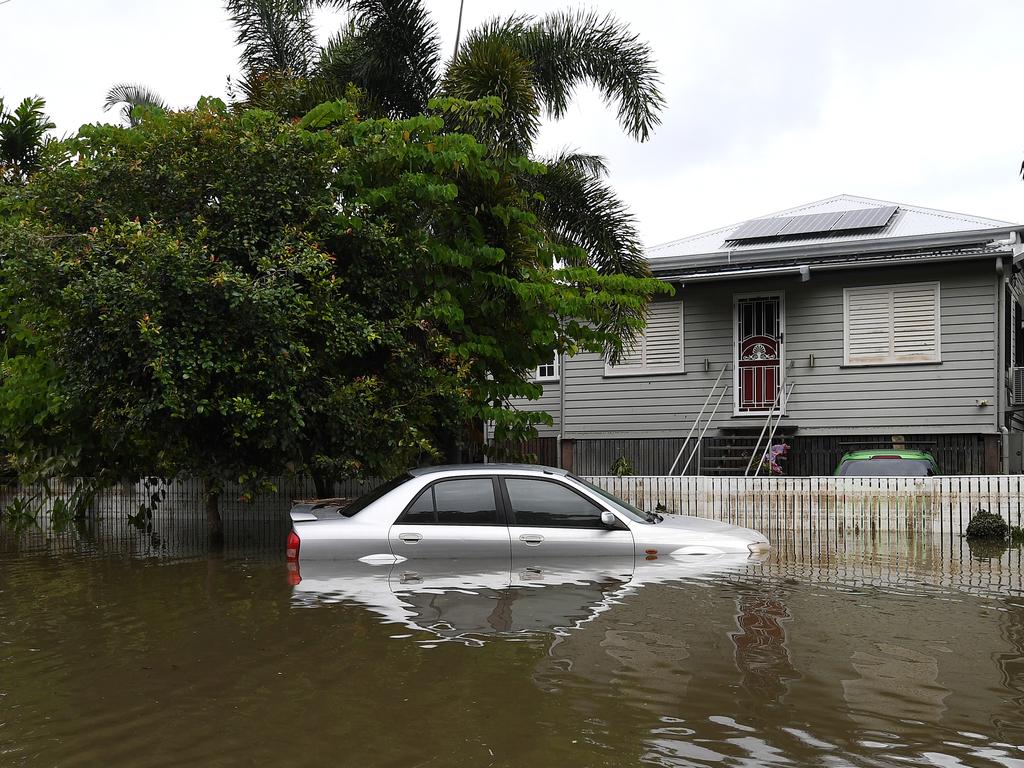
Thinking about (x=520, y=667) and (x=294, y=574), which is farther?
(x=294, y=574)

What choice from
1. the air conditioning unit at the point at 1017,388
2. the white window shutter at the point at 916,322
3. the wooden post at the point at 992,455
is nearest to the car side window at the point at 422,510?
the wooden post at the point at 992,455

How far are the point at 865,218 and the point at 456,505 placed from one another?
1709 cm

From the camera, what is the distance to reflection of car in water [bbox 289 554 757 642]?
872 centimetres

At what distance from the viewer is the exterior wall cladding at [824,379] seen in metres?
20.1

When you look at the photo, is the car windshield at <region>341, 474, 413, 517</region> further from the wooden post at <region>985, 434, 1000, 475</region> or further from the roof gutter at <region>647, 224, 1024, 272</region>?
the wooden post at <region>985, 434, 1000, 475</region>

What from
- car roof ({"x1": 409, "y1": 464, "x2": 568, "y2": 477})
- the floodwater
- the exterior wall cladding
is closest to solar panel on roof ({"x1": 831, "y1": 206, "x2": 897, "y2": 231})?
the exterior wall cladding

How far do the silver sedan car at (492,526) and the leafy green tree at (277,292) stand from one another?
3350 mm

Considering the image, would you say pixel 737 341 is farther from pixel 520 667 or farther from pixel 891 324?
pixel 520 667

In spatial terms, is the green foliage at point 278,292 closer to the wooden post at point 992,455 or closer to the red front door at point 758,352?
the red front door at point 758,352

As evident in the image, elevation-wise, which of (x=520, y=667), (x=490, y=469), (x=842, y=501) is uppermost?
(x=490, y=469)

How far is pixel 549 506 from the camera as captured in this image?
949 centimetres

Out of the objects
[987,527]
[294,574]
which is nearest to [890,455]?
[987,527]

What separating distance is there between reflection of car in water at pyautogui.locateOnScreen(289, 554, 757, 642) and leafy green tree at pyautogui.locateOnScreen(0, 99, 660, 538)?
3633mm

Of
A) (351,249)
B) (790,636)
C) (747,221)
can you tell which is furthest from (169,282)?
(747,221)
